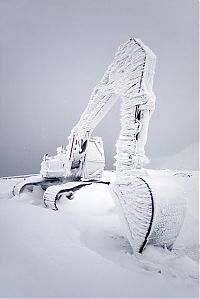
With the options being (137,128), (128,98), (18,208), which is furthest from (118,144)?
(18,208)

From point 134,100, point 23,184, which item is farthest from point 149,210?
point 23,184

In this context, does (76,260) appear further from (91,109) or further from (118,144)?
(91,109)

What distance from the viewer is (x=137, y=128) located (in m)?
2.26

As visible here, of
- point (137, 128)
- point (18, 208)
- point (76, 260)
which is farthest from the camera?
point (18, 208)

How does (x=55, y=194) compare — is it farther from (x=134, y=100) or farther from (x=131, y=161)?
(x=134, y=100)

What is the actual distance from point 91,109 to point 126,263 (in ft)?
7.09

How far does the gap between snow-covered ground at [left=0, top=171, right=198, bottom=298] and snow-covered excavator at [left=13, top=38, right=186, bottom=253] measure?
0.18 m

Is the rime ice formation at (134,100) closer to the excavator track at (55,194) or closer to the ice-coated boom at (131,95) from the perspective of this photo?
the ice-coated boom at (131,95)

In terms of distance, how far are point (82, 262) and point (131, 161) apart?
0.99 m

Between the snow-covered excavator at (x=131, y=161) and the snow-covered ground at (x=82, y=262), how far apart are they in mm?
182

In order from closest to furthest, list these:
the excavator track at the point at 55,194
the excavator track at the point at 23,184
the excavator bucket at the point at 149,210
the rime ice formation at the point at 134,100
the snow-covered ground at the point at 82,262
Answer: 1. the snow-covered ground at the point at 82,262
2. the excavator bucket at the point at 149,210
3. the rime ice formation at the point at 134,100
4. the excavator track at the point at 55,194
5. the excavator track at the point at 23,184

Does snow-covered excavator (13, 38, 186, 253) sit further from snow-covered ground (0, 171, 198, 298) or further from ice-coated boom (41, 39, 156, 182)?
snow-covered ground (0, 171, 198, 298)

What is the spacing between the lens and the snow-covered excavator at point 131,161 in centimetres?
171

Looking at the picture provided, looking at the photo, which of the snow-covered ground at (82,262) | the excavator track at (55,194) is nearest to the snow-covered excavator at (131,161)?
the excavator track at (55,194)
